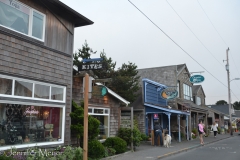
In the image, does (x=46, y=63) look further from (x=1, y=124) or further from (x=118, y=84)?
(x=118, y=84)

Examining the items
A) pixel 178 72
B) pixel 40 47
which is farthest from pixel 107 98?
pixel 178 72

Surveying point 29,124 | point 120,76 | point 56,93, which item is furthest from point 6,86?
point 120,76

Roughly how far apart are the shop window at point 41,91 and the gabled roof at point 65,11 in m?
2.95

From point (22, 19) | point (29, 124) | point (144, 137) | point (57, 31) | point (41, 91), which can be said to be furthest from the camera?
point (144, 137)

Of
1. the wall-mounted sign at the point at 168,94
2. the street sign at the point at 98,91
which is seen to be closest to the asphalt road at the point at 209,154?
the wall-mounted sign at the point at 168,94

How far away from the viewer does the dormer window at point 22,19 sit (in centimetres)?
856

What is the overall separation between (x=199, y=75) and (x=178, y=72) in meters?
3.71

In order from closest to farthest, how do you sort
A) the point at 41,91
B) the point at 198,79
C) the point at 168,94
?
the point at 41,91 < the point at 168,94 < the point at 198,79

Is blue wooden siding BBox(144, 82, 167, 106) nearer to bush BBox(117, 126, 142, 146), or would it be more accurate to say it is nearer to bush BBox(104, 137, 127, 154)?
bush BBox(117, 126, 142, 146)

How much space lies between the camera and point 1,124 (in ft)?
27.2

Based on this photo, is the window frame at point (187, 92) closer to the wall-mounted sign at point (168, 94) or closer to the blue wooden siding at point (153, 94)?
the blue wooden siding at point (153, 94)

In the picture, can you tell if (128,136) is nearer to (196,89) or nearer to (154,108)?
(154,108)

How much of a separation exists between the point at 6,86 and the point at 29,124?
165 centimetres

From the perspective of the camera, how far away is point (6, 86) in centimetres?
836
